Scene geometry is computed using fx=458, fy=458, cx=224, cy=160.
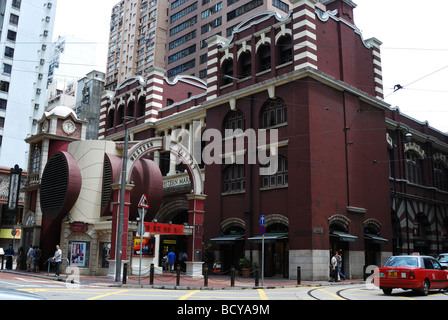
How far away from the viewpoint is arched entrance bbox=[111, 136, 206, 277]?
25219mm

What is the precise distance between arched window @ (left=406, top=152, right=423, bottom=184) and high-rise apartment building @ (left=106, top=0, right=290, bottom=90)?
27.6 meters

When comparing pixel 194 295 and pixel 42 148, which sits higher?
pixel 42 148

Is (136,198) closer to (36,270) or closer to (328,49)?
(36,270)

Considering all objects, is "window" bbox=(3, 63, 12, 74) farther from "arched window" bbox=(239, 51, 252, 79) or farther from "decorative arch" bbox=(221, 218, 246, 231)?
"decorative arch" bbox=(221, 218, 246, 231)

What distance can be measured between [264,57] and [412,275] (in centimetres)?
2067

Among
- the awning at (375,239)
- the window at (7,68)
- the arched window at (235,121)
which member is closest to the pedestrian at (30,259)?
the arched window at (235,121)

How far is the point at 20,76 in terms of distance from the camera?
69938mm

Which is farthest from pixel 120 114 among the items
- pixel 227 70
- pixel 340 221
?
pixel 340 221

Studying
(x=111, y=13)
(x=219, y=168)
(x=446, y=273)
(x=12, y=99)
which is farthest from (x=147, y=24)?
(x=446, y=273)

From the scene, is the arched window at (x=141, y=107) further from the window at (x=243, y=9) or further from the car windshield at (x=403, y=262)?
the car windshield at (x=403, y=262)

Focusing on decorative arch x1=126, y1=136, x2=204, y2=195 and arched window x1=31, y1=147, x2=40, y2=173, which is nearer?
decorative arch x1=126, y1=136, x2=204, y2=195

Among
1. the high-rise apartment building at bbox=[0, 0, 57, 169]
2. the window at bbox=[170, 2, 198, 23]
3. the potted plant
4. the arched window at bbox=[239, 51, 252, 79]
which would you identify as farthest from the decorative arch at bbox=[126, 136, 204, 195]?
the window at bbox=[170, 2, 198, 23]

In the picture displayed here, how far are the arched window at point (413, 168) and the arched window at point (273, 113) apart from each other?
15.0m

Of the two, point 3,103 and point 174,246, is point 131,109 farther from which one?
point 3,103
